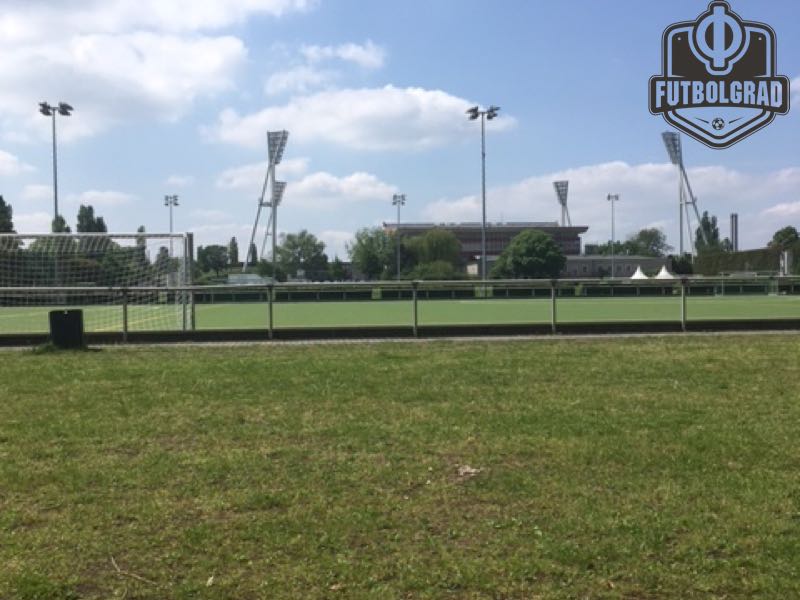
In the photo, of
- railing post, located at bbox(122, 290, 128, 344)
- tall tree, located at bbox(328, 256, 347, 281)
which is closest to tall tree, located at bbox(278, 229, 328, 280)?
tall tree, located at bbox(328, 256, 347, 281)

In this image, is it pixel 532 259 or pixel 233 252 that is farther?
pixel 233 252

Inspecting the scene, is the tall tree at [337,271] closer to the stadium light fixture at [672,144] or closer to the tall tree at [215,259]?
the tall tree at [215,259]

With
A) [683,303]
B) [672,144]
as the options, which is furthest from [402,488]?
[672,144]

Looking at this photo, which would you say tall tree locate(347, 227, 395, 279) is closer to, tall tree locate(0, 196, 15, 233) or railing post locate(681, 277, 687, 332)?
tall tree locate(0, 196, 15, 233)

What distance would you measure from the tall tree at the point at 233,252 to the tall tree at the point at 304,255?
28.7 metres

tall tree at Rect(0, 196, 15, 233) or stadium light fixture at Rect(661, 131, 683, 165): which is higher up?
stadium light fixture at Rect(661, 131, 683, 165)

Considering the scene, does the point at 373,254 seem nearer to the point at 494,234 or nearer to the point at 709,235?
the point at 494,234

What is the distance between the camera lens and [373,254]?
116 metres

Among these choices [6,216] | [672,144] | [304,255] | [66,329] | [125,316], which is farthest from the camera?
[304,255]

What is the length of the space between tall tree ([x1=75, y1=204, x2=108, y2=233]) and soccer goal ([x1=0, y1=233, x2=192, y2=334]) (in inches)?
3540

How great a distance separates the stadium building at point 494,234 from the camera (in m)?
139

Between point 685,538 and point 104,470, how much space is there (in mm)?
3688

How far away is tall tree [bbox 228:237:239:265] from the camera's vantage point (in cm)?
15720

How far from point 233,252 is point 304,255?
3577cm
